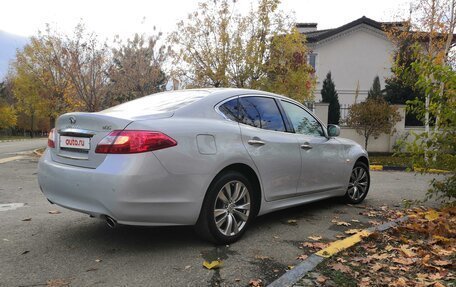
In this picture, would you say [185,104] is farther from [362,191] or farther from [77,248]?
[362,191]

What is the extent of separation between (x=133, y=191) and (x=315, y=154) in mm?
2712

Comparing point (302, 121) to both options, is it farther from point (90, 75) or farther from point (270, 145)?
point (90, 75)

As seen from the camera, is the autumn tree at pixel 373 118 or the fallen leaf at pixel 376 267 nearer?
the fallen leaf at pixel 376 267

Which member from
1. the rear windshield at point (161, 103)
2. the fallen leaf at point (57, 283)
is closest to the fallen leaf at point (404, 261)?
the rear windshield at point (161, 103)

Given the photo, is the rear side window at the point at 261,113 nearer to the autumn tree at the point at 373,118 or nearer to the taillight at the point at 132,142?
the taillight at the point at 132,142

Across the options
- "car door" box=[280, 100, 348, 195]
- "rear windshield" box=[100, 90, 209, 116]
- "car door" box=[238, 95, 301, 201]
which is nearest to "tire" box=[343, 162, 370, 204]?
"car door" box=[280, 100, 348, 195]

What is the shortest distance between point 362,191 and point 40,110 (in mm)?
42942

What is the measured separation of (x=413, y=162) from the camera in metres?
5.54

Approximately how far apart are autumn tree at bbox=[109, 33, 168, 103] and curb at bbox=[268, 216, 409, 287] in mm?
13597

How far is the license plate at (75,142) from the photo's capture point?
3.73m

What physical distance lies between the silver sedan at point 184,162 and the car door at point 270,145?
0.5 inches

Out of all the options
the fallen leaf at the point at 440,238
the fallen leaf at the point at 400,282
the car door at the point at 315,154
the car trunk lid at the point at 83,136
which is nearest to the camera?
the fallen leaf at the point at 400,282

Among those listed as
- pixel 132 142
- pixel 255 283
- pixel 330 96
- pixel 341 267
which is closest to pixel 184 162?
pixel 132 142

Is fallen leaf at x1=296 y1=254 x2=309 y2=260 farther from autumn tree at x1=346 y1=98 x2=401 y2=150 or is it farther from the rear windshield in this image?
autumn tree at x1=346 y1=98 x2=401 y2=150
